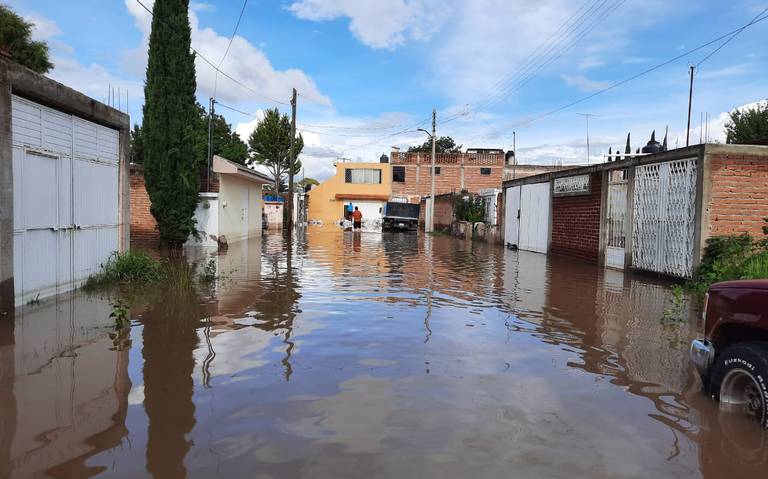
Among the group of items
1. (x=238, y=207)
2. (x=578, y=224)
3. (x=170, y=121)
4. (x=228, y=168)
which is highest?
(x=170, y=121)

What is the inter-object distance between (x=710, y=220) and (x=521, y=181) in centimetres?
1181

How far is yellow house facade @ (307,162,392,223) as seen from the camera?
185ft

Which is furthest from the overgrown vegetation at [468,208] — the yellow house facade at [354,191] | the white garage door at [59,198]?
the yellow house facade at [354,191]

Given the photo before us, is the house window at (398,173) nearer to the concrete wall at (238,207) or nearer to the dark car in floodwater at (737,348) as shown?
the concrete wall at (238,207)

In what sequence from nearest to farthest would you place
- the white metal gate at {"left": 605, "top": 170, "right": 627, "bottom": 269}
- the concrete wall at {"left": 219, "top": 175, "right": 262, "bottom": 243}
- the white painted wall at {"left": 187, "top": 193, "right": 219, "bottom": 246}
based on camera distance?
1. the white metal gate at {"left": 605, "top": 170, "right": 627, "bottom": 269}
2. the white painted wall at {"left": 187, "top": 193, "right": 219, "bottom": 246}
3. the concrete wall at {"left": 219, "top": 175, "right": 262, "bottom": 243}

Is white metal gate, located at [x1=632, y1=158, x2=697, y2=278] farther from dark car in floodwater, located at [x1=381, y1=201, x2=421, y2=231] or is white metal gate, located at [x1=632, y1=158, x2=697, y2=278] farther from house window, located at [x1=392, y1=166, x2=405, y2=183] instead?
house window, located at [x1=392, y1=166, x2=405, y2=183]

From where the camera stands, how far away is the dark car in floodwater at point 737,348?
4.11 m

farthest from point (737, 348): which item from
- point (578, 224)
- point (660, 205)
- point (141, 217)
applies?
point (141, 217)

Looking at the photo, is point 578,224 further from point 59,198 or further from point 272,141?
point 272,141

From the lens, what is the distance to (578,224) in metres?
17.7

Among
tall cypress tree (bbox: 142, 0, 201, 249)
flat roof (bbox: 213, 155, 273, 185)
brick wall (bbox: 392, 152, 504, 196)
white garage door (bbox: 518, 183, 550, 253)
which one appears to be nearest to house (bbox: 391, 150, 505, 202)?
brick wall (bbox: 392, 152, 504, 196)

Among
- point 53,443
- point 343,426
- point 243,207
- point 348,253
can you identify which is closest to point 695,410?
point 343,426

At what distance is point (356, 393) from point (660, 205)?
1090 cm

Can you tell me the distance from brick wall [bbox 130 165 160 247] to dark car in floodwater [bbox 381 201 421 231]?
21591mm
